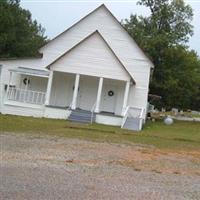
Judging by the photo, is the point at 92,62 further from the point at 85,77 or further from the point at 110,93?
the point at 110,93

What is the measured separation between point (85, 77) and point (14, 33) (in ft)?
79.8

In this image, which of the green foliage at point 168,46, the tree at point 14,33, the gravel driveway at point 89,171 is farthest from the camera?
the tree at point 14,33

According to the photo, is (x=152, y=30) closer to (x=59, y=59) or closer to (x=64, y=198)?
(x=59, y=59)

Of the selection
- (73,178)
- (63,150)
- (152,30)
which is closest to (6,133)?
(63,150)

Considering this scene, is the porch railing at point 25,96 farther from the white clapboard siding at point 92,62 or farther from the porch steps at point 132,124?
the porch steps at point 132,124

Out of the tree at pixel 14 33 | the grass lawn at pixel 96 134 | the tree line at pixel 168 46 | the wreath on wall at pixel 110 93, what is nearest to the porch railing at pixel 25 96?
the wreath on wall at pixel 110 93

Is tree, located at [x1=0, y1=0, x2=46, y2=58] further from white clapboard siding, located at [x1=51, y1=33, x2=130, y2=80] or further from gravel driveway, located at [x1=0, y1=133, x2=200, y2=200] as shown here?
gravel driveway, located at [x1=0, y1=133, x2=200, y2=200]

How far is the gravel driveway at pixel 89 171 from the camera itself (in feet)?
35.7

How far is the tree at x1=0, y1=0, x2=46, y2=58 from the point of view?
205 ft

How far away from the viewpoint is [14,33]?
212 feet

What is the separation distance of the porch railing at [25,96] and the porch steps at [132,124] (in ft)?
21.3

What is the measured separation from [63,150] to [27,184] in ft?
25.3

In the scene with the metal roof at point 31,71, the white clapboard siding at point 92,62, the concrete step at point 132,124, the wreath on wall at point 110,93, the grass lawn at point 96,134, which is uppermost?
the white clapboard siding at point 92,62

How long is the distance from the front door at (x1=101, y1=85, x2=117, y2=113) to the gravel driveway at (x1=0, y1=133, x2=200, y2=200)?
68.1 ft
